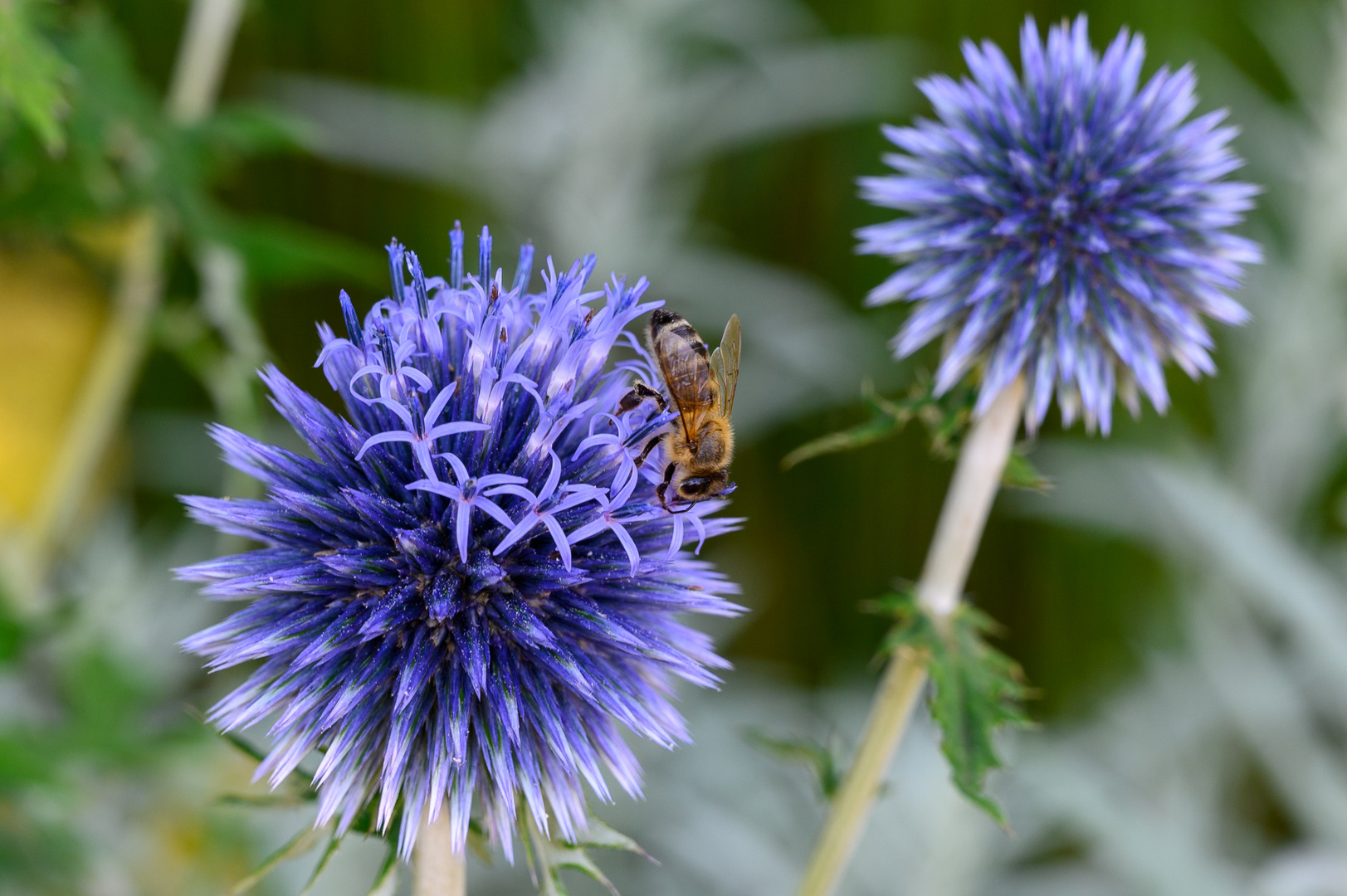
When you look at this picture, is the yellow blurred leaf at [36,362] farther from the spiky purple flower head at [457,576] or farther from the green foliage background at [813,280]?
the spiky purple flower head at [457,576]

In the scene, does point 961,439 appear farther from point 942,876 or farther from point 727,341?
point 942,876

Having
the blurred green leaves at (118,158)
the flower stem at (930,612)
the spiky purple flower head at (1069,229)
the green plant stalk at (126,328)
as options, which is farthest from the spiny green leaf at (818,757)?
the green plant stalk at (126,328)

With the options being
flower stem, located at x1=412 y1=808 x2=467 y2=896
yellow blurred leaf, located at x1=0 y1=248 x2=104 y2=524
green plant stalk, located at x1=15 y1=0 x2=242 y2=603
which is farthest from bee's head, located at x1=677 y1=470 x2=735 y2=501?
yellow blurred leaf, located at x1=0 y1=248 x2=104 y2=524

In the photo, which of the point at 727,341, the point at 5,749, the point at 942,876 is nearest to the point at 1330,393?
the point at 942,876

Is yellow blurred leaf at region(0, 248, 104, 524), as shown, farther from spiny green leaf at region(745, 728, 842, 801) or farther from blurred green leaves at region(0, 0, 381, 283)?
spiny green leaf at region(745, 728, 842, 801)

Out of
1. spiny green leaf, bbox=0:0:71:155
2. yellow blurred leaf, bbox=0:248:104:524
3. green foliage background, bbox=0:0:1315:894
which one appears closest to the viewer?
spiny green leaf, bbox=0:0:71:155

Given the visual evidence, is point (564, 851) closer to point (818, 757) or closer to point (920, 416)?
point (818, 757)
